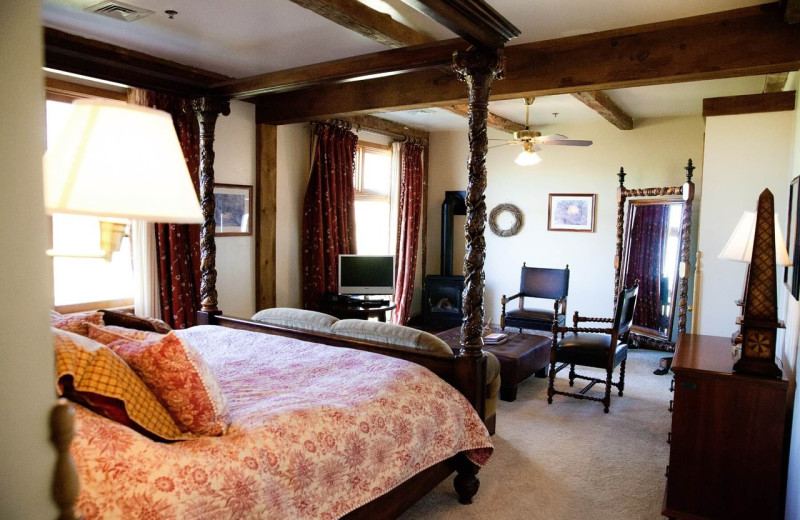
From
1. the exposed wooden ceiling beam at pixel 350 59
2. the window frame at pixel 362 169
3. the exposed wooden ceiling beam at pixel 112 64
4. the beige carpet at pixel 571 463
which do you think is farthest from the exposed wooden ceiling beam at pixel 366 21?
the window frame at pixel 362 169

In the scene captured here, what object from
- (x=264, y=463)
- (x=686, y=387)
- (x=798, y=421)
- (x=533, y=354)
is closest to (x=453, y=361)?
(x=686, y=387)

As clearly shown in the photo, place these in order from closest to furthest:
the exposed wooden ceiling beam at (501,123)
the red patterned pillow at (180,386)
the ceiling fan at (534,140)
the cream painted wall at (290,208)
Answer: the red patterned pillow at (180,386)
the ceiling fan at (534,140)
the cream painted wall at (290,208)
the exposed wooden ceiling beam at (501,123)

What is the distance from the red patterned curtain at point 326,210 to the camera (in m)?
5.61

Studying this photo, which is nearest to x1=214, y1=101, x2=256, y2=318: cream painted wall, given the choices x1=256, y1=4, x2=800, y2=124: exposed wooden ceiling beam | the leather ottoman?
x1=256, y1=4, x2=800, y2=124: exposed wooden ceiling beam

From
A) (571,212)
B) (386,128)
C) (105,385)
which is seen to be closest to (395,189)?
(386,128)

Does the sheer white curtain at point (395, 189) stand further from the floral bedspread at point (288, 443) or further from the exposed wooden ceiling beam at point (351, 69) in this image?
the floral bedspread at point (288, 443)

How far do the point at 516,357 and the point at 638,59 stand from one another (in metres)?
2.34

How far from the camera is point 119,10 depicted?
3.10 meters

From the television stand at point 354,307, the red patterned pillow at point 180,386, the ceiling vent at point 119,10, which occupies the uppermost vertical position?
the ceiling vent at point 119,10

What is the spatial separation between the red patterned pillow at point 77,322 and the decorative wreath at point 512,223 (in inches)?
215

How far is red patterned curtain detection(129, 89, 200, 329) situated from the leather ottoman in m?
2.18

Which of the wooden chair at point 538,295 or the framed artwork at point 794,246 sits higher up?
the framed artwork at point 794,246

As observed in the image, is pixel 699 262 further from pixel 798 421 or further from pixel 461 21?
pixel 461 21

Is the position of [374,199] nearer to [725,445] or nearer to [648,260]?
[648,260]
